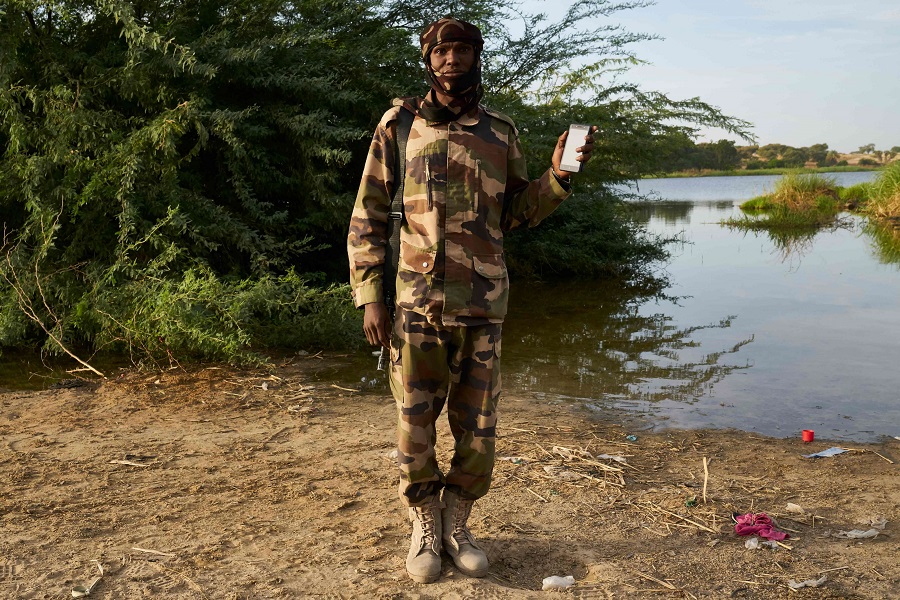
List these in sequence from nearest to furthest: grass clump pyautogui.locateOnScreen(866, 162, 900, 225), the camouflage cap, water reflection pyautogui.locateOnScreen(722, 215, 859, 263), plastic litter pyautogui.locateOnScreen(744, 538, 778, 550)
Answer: the camouflage cap → plastic litter pyautogui.locateOnScreen(744, 538, 778, 550) → water reflection pyautogui.locateOnScreen(722, 215, 859, 263) → grass clump pyautogui.locateOnScreen(866, 162, 900, 225)

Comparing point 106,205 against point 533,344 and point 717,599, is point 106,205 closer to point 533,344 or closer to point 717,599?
point 533,344

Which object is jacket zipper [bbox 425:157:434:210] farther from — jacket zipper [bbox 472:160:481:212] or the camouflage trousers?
the camouflage trousers

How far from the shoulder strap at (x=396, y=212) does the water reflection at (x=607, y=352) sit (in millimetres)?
3288

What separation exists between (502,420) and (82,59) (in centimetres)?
538

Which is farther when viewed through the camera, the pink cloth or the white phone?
the pink cloth

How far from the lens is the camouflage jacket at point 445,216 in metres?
3.20

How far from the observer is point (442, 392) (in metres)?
3.35

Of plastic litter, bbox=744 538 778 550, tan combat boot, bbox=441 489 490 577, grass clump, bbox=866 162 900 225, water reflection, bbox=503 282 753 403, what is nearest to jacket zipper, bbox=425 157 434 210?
tan combat boot, bbox=441 489 490 577

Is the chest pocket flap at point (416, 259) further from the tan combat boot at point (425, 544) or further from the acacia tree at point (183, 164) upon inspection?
the acacia tree at point (183, 164)

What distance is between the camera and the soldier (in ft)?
10.5

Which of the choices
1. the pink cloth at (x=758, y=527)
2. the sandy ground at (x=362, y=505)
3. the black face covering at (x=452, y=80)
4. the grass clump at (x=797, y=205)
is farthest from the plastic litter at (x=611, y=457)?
the grass clump at (x=797, y=205)

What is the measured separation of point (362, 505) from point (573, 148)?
201 cm

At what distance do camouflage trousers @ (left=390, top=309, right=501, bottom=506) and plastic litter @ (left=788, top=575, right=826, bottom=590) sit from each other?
127 centimetres

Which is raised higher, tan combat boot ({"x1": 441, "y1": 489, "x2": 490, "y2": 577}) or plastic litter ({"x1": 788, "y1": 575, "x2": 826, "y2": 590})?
A: tan combat boot ({"x1": 441, "y1": 489, "x2": 490, "y2": 577})
